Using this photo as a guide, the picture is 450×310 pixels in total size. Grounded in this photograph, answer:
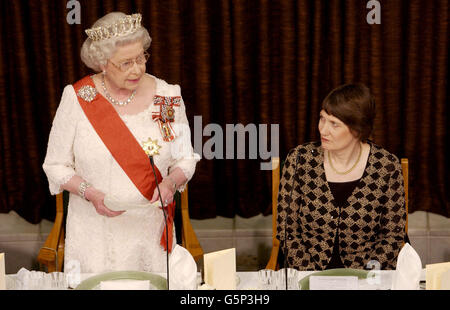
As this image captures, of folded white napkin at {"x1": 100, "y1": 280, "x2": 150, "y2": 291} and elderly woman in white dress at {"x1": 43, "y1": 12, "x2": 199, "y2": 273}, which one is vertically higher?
elderly woman in white dress at {"x1": 43, "y1": 12, "x2": 199, "y2": 273}

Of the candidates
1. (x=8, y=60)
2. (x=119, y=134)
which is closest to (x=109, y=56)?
(x=119, y=134)

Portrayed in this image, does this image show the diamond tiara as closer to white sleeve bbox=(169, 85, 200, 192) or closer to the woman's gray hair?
the woman's gray hair

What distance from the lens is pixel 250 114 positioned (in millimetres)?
3320

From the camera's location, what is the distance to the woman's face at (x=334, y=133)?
249 centimetres

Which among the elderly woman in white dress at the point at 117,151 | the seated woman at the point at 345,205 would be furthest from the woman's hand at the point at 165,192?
the seated woman at the point at 345,205

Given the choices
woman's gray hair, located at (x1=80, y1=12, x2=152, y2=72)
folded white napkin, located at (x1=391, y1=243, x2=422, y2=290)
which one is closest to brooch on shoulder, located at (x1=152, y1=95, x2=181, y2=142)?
woman's gray hair, located at (x1=80, y1=12, x2=152, y2=72)

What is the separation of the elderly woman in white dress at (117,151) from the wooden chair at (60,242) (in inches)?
4.8

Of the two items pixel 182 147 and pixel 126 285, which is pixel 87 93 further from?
pixel 126 285

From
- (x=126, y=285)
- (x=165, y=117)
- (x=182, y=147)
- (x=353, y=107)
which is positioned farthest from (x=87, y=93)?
(x=353, y=107)

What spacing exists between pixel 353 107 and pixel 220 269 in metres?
0.92

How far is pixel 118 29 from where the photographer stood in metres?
2.35

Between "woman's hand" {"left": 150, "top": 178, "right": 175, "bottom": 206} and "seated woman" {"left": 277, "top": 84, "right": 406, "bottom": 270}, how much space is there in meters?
0.45

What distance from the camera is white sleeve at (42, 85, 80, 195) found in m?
2.43
